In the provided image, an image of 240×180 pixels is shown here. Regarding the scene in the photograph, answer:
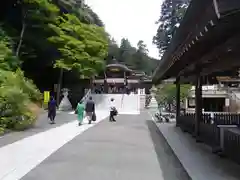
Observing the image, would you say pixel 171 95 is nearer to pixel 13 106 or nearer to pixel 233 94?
pixel 233 94

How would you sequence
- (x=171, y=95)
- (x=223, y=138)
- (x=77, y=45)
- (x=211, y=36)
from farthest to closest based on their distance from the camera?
1. (x=77, y=45)
2. (x=171, y=95)
3. (x=223, y=138)
4. (x=211, y=36)

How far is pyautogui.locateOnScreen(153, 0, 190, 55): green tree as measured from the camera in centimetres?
6012

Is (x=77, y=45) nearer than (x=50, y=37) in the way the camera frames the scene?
Yes

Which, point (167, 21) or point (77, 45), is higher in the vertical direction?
point (167, 21)

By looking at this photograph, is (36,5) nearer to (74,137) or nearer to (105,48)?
(105,48)

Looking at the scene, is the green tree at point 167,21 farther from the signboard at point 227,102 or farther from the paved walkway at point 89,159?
the paved walkway at point 89,159

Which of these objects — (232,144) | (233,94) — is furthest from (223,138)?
(233,94)

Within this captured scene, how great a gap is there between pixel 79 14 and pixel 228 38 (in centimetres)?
3500

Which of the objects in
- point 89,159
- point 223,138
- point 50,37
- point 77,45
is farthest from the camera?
point 50,37

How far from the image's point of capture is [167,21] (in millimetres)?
63500

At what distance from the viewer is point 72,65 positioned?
35500 mm

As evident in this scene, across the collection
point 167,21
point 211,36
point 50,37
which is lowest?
point 211,36

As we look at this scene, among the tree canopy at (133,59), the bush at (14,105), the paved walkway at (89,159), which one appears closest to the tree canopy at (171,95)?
the bush at (14,105)

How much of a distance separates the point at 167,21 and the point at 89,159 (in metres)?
56.5
